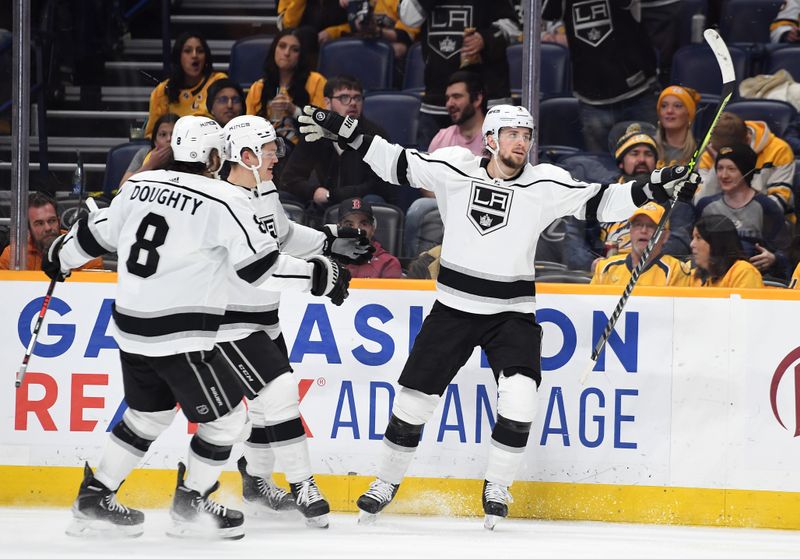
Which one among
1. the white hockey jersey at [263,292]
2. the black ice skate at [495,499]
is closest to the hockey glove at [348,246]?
the white hockey jersey at [263,292]

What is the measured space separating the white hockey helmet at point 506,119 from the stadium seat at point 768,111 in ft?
4.15

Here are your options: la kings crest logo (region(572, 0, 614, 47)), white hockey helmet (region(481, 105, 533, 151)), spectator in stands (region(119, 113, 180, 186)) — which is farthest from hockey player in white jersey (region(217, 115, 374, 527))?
la kings crest logo (region(572, 0, 614, 47))

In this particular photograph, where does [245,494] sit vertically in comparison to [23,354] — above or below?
below

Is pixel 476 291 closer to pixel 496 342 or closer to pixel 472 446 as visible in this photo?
pixel 496 342

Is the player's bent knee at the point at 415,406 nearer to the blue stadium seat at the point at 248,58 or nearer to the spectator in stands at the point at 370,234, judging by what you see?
the spectator in stands at the point at 370,234

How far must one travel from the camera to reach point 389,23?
591 centimetres

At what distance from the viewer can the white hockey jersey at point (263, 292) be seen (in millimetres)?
4238

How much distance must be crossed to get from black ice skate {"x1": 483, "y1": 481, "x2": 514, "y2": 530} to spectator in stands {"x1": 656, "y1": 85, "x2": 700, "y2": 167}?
1481 millimetres

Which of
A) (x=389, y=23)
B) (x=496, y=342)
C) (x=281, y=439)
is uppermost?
(x=389, y=23)

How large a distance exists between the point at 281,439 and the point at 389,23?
240 centimetres

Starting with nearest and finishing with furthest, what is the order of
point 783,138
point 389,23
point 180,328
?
point 180,328, point 783,138, point 389,23

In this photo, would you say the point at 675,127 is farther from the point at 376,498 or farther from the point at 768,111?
the point at 376,498

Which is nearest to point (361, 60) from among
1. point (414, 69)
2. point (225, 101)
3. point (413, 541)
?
point (414, 69)

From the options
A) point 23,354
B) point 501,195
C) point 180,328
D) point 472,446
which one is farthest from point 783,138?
point 23,354
